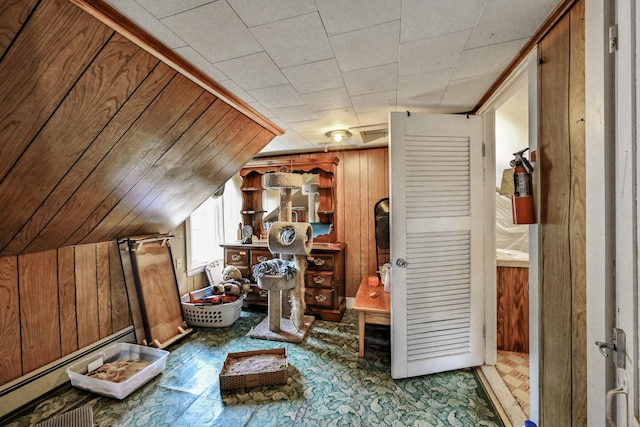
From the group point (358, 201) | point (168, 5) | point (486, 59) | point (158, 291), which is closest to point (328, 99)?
point (486, 59)

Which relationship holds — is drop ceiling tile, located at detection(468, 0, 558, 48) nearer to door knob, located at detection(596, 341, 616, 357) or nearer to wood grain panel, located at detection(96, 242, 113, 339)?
door knob, located at detection(596, 341, 616, 357)

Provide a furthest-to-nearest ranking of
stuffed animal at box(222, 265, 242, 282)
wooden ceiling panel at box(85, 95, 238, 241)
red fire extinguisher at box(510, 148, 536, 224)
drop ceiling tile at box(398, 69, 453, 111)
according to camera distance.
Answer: stuffed animal at box(222, 265, 242, 282) → wooden ceiling panel at box(85, 95, 238, 241) → drop ceiling tile at box(398, 69, 453, 111) → red fire extinguisher at box(510, 148, 536, 224)

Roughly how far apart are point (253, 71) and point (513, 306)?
2.76m

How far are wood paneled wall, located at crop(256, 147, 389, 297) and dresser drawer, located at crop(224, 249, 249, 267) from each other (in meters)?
1.24

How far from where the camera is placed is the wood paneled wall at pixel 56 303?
166cm

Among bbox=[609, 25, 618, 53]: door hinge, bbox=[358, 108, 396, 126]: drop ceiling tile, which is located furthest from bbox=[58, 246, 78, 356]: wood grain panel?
bbox=[609, 25, 618, 53]: door hinge

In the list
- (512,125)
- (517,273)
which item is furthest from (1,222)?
(512,125)

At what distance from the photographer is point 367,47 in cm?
129

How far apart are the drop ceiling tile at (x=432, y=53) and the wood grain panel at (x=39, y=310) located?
279 centimetres

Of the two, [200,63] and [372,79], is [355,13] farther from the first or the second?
[200,63]

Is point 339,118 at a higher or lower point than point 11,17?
higher

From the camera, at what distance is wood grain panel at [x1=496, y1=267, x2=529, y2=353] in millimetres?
2186

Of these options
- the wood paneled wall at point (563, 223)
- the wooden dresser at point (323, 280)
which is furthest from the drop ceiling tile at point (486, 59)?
the wooden dresser at point (323, 280)

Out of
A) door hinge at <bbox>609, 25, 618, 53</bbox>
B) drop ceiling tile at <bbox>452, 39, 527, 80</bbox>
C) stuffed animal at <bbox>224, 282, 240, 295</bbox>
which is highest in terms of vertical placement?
drop ceiling tile at <bbox>452, 39, 527, 80</bbox>
